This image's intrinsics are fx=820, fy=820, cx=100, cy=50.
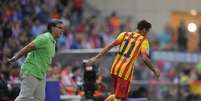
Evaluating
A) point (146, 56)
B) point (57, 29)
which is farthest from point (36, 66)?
point (146, 56)

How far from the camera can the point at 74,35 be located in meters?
27.8

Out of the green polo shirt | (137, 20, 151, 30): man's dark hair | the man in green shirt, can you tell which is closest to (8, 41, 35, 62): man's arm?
the man in green shirt

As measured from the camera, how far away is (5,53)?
69.1 feet

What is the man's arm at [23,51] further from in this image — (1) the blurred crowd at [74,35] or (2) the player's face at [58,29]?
(1) the blurred crowd at [74,35]

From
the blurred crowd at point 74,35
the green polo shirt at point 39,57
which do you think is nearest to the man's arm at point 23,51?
the green polo shirt at point 39,57

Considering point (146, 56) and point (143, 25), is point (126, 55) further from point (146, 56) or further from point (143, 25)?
point (143, 25)

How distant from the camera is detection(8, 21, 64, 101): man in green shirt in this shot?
15.5 meters

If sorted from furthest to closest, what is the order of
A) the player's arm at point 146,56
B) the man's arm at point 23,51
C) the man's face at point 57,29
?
1. the man's face at point 57,29
2. the player's arm at point 146,56
3. the man's arm at point 23,51

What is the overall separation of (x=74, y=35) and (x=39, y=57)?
39.7ft

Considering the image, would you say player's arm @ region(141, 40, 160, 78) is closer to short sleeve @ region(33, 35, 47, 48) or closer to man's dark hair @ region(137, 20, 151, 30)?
man's dark hair @ region(137, 20, 151, 30)

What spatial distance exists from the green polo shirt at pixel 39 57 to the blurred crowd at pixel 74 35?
3.59 metres

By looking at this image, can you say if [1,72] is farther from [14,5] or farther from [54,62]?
[14,5]

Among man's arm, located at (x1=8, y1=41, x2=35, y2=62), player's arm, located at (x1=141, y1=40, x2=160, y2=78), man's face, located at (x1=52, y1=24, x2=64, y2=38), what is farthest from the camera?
man's face, located at (x1=52, y1=24, x2=64, y2=38)

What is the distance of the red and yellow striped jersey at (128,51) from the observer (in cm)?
1593
